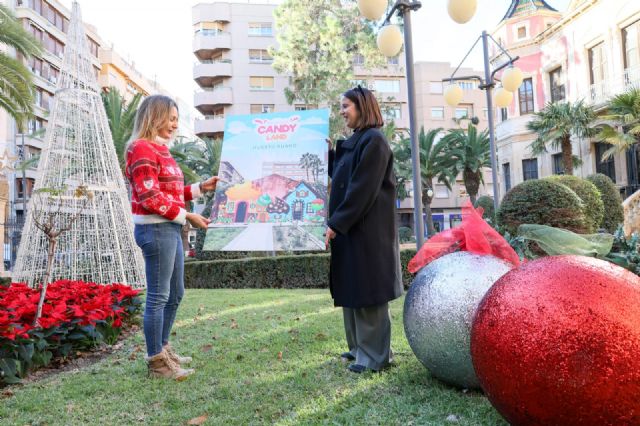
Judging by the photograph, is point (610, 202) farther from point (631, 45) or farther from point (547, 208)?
point (631, 45)

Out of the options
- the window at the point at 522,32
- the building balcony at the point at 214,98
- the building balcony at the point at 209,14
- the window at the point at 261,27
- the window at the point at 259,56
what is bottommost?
the window at the point at 522,32

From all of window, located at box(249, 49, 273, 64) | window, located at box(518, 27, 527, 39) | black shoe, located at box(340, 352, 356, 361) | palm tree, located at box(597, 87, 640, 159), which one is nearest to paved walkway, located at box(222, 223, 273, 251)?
black shoe, located at box(340, 352, 356, 361)

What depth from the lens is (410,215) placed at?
171 feet

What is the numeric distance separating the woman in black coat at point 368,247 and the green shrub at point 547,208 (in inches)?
207

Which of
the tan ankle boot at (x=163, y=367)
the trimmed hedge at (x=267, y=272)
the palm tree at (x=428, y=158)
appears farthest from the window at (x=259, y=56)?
the tan ankle boot at (x=163, y=367)

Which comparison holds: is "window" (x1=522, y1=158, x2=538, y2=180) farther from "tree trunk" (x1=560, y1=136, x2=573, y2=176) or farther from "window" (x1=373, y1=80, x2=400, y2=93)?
"window" (x1=373, y1=80, x2=400, y2=93)

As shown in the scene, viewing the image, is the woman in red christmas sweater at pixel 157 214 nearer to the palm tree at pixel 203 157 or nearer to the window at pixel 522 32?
the palm tree at pixel 203 157

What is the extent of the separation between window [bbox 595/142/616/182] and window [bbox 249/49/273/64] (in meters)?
32.1

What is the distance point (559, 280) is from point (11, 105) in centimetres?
1492

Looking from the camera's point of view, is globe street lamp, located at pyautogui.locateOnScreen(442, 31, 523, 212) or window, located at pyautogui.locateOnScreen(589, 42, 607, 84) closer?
globe street lamp, located at pyautogui.locateOnScreen(442, 31, 523, 212)

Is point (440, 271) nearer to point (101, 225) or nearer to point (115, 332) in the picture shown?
point (115, 332)

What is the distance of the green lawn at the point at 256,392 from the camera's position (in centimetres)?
288

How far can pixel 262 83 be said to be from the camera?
48.3 meters

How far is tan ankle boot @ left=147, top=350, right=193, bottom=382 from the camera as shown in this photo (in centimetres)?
382
